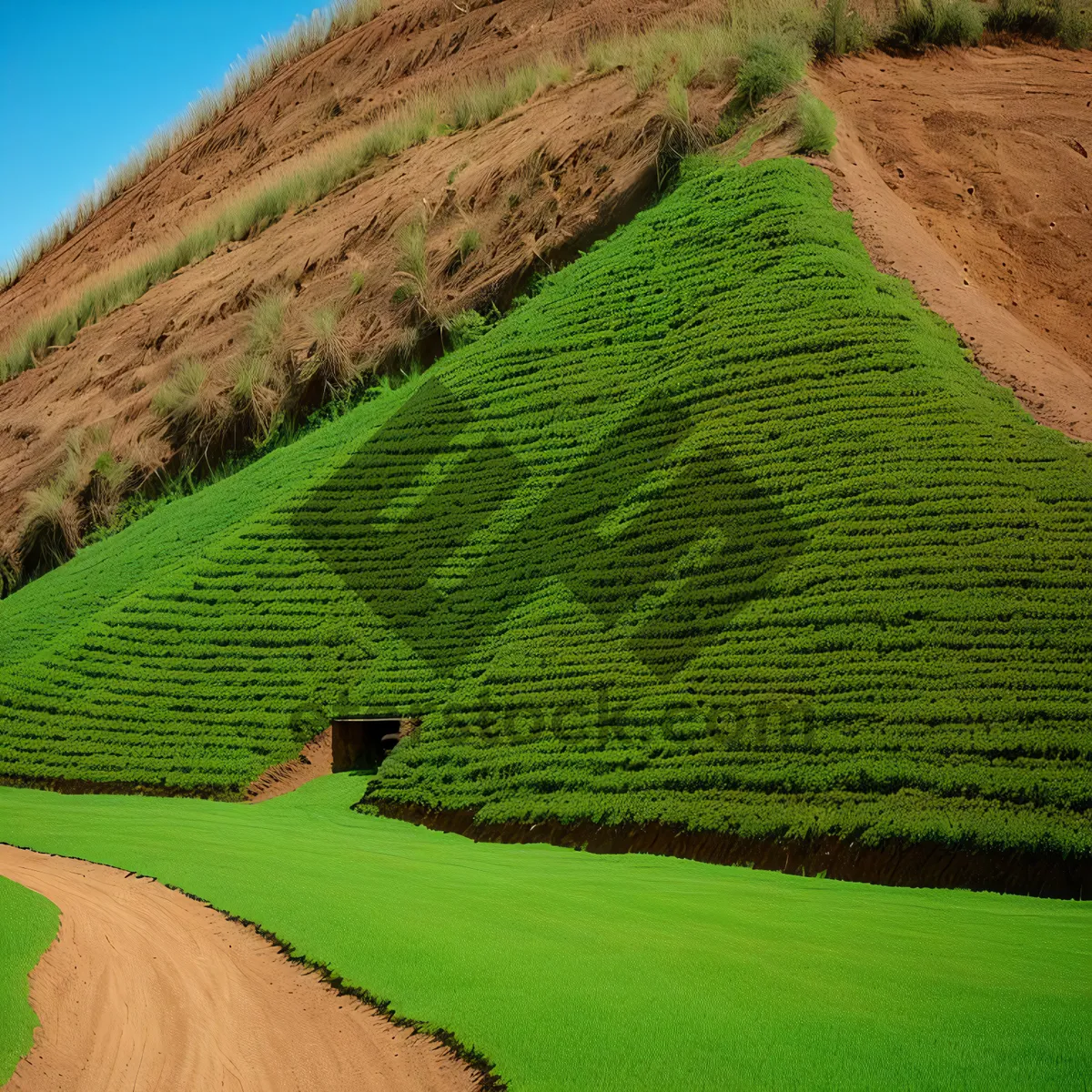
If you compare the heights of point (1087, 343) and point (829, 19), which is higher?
point (829, 19)

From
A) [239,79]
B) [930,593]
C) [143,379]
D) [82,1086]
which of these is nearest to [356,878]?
[82,1086]

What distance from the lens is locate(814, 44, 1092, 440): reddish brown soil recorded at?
46.8ft

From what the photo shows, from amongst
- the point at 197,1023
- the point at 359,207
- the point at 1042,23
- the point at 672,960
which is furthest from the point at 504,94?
the point at 197,1023

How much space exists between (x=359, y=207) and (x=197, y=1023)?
785 inches

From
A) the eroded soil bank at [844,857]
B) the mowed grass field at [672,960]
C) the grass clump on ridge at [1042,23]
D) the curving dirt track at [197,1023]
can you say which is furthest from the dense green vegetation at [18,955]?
the grass clump on ridge at [1042,23]

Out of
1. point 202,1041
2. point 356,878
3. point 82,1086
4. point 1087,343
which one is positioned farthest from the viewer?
point 1087,343

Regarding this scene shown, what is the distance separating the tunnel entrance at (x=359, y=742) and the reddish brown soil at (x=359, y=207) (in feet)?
29.3

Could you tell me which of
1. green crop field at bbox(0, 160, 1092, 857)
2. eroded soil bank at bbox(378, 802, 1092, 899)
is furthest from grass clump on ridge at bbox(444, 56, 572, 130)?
eroded soil bank at bbox(378, 802, 1092, 899)

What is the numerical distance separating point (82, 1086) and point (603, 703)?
19.4ft

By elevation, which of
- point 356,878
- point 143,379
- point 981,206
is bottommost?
point 356,878

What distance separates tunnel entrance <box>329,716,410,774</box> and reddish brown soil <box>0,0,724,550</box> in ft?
29.3

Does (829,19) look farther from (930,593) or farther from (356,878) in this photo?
(356,878)

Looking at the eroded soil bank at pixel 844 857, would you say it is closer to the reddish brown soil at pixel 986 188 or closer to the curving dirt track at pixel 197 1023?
the curving dirt track at pixel 197 1023

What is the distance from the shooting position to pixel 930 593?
9266mm
